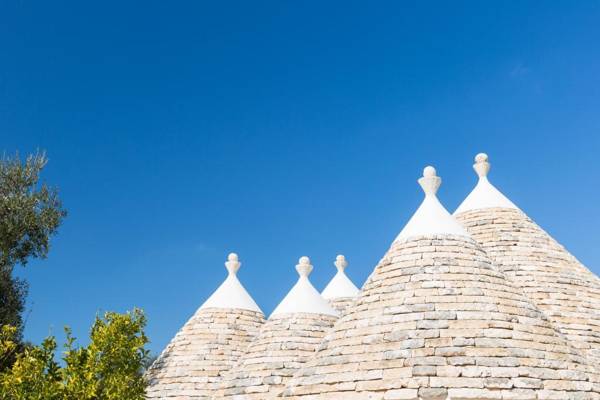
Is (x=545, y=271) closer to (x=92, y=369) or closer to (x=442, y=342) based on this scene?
(x=442, y=342)

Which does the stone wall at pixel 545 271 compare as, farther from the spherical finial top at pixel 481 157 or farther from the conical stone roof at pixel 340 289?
the conical stone roof at pixel 340 289

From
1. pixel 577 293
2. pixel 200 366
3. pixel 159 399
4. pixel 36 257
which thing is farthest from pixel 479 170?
pixel 36 257

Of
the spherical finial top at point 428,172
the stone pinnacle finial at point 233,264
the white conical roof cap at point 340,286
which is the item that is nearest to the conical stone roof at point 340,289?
the white conical roof cap at point 340,286

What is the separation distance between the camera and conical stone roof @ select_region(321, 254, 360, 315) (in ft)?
62.6

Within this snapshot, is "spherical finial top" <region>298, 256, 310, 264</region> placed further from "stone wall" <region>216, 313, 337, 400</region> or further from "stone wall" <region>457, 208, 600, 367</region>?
"stone wall" <region>457, 208, 600, 367</region>

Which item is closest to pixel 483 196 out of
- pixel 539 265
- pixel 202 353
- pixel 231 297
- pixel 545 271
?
pixel 539 265

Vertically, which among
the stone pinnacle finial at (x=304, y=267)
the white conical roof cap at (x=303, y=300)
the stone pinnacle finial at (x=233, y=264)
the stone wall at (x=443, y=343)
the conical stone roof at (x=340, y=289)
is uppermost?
the conical stone roof at (x=340, y=289)

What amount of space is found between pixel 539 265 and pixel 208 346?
690cm

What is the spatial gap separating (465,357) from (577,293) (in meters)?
5.30

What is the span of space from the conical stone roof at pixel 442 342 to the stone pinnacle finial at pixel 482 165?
16.8ft

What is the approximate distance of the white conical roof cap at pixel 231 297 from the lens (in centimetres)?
1521

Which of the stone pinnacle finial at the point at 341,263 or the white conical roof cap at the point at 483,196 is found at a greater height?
the stone pinnacle finial at the point at 341,263

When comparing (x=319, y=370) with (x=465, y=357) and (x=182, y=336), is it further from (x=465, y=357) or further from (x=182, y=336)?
(x=182, y=336)

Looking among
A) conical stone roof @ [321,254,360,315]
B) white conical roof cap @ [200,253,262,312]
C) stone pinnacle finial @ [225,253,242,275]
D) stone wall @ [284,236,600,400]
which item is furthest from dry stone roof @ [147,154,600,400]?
conical stone roof @ [321,254,360,315]
